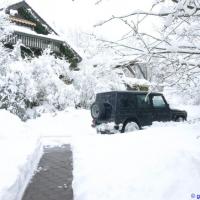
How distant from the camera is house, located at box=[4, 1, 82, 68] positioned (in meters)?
25.9

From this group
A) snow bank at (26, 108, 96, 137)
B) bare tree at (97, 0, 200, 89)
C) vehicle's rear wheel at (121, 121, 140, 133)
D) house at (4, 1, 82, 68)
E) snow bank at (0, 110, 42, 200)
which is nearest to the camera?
bare tree at (97, 0, 200, 89)

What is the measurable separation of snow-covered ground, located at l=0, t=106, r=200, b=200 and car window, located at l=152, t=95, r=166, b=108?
353 cm

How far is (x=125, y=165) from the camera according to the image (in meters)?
7.43

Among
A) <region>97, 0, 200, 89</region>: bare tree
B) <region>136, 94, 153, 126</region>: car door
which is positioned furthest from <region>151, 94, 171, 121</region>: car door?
<region>97, 0, 200, 89</region>: bare tree

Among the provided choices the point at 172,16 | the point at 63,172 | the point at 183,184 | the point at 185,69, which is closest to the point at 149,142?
the point at 63,172

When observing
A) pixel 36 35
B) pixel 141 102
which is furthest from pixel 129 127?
pixel 36 35

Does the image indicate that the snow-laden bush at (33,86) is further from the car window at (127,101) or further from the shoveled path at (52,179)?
the shoveled path at (52,179)

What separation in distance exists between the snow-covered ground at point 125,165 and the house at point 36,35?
49.0ft

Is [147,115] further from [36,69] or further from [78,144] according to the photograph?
[36,69]

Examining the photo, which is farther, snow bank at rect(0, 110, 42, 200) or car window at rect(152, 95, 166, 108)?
car window at rect(152, 95, 166, 108)

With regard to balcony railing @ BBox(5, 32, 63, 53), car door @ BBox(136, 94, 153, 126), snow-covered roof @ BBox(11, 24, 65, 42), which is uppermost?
snow-covered roof @ BBox(11, 24, 65, 42)

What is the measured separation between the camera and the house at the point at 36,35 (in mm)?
25922

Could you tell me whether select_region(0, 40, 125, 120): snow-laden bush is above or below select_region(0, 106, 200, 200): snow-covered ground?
above

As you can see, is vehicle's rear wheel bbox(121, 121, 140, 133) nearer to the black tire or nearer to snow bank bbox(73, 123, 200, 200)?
the black tire
